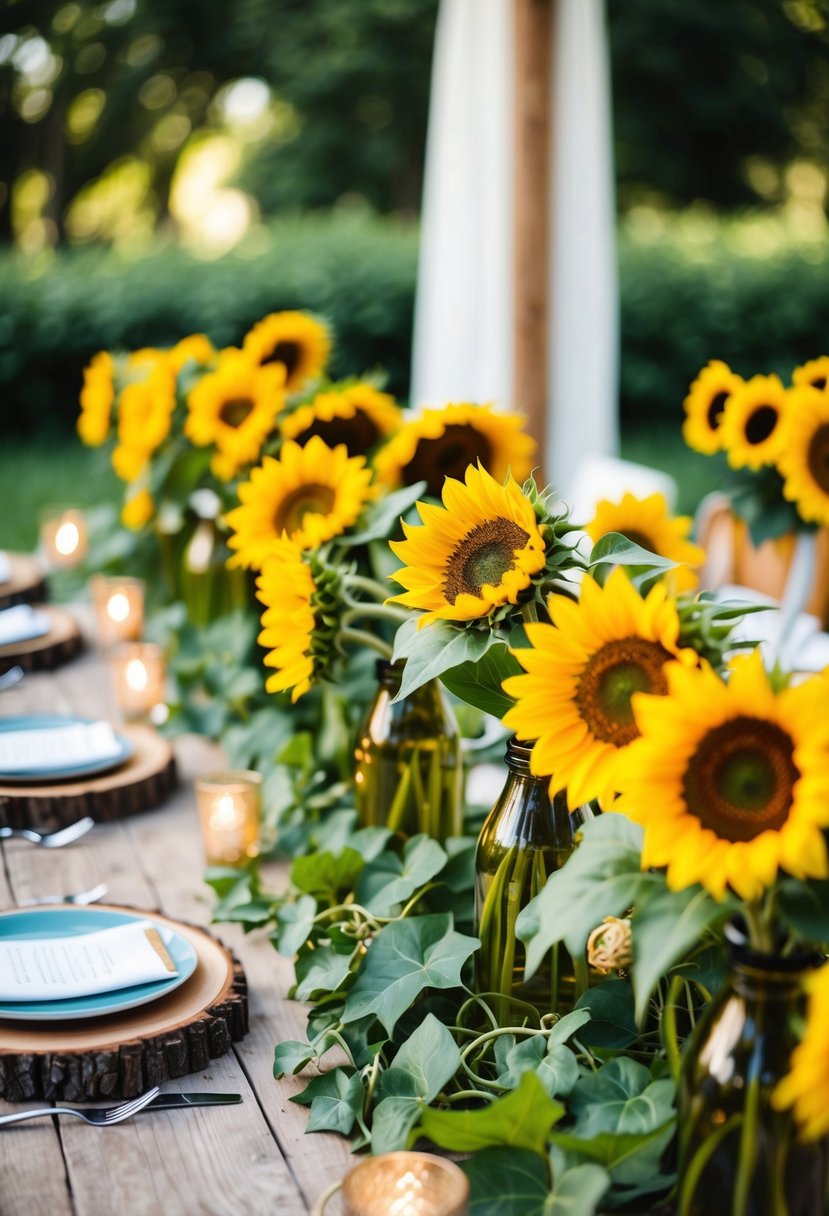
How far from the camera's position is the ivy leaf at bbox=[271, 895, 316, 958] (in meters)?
1.08

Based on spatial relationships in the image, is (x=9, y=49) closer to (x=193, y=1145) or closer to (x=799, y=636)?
(x=799, y=636)

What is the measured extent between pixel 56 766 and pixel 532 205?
2.36 meters

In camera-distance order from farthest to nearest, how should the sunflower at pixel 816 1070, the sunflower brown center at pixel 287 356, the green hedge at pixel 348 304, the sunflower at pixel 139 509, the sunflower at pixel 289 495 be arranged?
the green hedge at pixel 348 304
the sunflower at pixel 139 509
the sunflower brown center at pixel 287 356
the sunflower at pixel 289 495
the sunflower at pixel 816 1070

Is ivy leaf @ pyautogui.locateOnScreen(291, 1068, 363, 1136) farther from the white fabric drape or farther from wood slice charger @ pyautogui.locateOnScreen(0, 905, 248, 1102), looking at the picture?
the white fabric drape

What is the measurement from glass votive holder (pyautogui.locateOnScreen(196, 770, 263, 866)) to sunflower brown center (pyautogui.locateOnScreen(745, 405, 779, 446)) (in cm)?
76

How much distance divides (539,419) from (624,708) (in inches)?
115

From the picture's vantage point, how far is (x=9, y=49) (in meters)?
14.3

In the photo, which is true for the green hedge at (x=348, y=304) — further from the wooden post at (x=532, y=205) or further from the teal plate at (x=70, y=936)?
the teal plate at (x=70, y=936)

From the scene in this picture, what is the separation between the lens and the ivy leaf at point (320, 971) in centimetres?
98

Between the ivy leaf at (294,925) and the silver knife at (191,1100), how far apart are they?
0.55ft

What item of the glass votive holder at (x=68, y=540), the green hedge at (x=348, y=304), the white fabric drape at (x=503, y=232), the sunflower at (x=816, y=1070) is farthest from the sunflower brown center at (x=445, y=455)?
the green hedge at (x=348, y=304)

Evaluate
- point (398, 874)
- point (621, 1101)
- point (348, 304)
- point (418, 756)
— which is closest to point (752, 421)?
point (418, 756)

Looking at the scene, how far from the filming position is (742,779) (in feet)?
2.08

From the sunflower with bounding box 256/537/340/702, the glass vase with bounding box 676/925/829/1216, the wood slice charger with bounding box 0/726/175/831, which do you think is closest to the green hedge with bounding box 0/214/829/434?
the wood slice charger with bounding box 0/726/175/831
